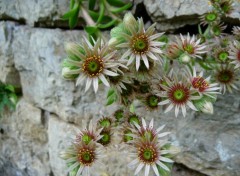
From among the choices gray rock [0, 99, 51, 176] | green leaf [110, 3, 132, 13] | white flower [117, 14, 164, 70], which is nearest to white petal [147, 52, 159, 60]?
white flower [117, 14, 164, 70]

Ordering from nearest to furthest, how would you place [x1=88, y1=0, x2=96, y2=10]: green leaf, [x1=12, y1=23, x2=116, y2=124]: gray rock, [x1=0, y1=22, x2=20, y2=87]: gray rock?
[x1=88, y1=0, x2=96, y2=10]: green leaf < [x1=12, y1=23, x2=116, y2=124]: gray rock < [x1=0, y1=22, x2=20, y2=87]: gray rock

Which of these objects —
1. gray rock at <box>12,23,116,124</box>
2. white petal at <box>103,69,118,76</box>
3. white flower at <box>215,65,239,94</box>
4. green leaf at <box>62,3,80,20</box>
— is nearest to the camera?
white petal at <box>103,69,118,76</box>

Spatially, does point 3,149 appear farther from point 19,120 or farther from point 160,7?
point 160,7

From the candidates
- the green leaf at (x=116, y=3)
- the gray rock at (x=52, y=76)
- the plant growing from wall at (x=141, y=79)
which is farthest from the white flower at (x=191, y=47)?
the gray rock at (x=52, y=76)

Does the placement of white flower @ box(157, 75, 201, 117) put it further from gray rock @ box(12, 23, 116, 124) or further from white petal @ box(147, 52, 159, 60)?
gray rock @ box(12, 23, 116, 124)

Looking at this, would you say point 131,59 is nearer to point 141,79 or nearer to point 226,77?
point 141,79

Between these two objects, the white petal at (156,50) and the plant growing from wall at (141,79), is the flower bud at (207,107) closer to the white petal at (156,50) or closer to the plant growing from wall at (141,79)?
the plant growing from wall at (141,79)

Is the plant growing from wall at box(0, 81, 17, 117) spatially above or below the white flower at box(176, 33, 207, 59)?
below

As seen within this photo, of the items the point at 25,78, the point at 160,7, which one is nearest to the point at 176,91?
the point at 160,7

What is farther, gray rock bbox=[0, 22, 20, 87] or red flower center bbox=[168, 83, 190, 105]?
gray rock bbox=[0, 22, 20, 87]
